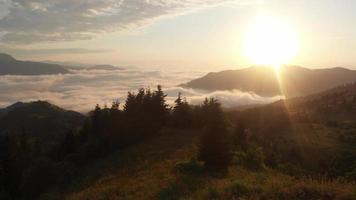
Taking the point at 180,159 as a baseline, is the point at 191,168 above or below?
above

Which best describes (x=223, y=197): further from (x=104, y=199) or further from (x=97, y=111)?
(x=97, y=111)

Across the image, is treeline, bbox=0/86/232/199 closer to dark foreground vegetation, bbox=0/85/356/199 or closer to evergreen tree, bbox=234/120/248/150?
dark foreground vegetation, bbox=0/85/356/199

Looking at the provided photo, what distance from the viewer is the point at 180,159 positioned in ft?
112

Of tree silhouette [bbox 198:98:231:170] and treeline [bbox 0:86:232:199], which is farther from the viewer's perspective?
treeline [bbox 0:86:232:199]

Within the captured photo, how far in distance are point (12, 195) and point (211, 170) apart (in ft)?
135

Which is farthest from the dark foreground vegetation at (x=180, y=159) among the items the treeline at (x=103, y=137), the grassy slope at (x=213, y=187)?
the treeline at (x=103, y=137)

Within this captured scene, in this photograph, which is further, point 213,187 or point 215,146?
point 215,146

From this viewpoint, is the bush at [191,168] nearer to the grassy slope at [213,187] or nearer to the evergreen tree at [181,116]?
the grassy slope at [213,187]

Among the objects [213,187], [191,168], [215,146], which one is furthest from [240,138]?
[213,187]

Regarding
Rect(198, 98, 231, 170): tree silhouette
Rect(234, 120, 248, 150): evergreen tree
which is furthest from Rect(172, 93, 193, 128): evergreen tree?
Rect(198, 98, 231, 170): tree silhouette

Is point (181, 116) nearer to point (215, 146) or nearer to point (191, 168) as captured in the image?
point (215, 146)

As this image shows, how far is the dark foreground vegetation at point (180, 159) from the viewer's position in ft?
57.2

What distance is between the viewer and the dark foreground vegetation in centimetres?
1742

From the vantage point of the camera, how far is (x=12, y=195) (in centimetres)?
5788
